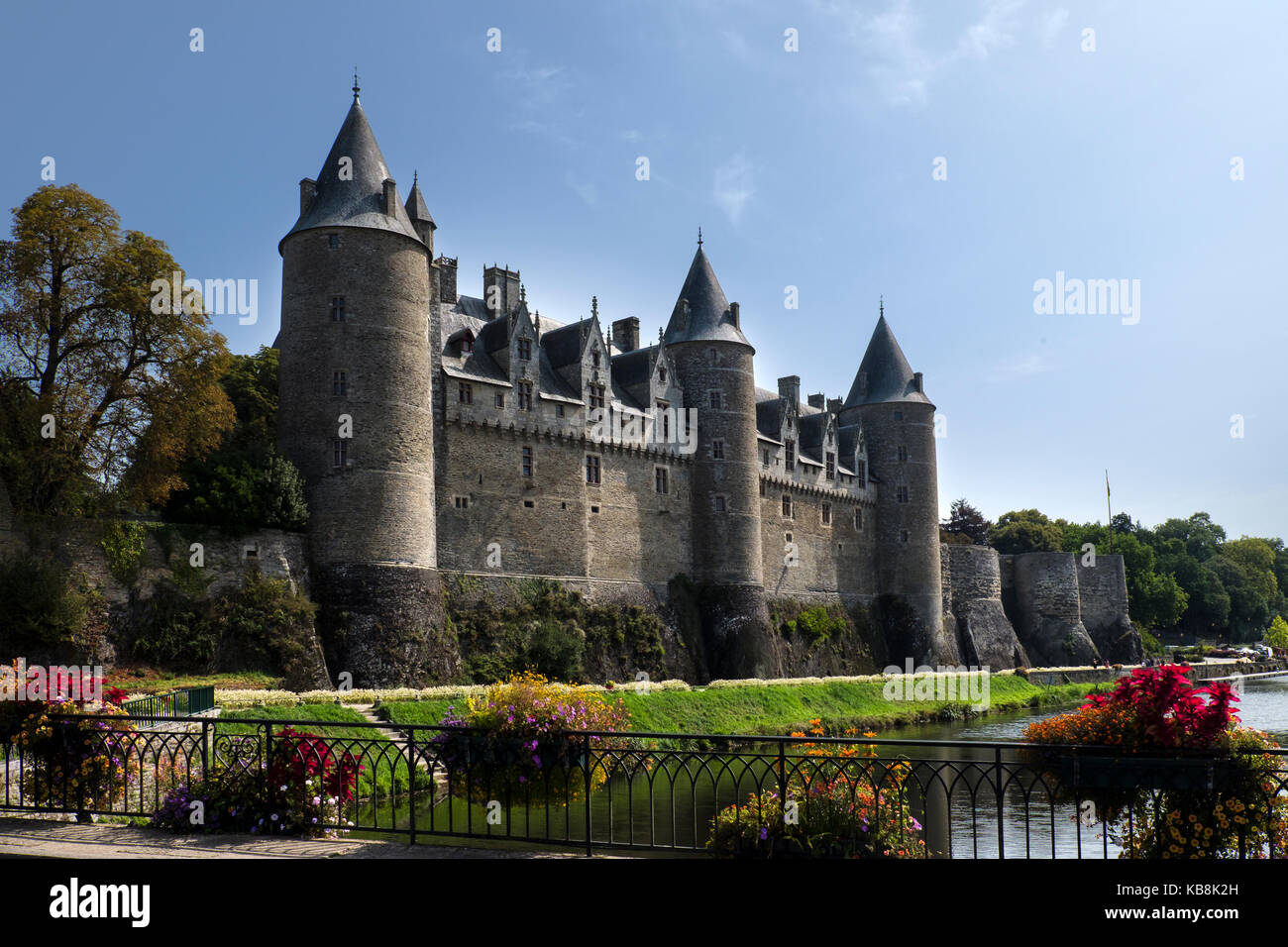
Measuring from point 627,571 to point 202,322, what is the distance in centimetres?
2151

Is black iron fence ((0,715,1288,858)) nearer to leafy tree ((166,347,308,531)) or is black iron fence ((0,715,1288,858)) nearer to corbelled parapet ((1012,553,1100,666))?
leafy tree ((166,347,308,531))

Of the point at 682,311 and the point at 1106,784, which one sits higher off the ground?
the point at 682,311

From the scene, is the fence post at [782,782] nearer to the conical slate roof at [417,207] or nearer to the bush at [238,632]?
the bush at [238,632]

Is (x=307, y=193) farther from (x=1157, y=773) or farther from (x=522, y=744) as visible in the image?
(x=1157, y=773)

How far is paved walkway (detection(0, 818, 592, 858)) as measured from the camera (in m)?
11.4

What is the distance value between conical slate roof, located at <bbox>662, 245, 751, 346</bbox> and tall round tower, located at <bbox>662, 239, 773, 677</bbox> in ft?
0.16

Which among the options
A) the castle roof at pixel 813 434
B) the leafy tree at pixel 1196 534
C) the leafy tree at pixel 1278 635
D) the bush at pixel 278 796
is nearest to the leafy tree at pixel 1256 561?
the leafy tree at pixel 1196 534

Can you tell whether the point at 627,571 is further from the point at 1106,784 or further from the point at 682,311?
the point at 1106,784

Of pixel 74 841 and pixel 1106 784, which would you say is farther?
pixel 74 841

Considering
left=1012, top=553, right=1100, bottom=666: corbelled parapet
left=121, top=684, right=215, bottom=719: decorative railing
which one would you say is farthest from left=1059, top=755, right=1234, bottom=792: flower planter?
left=1012, top=553, right=1100, bottom=666: corbelled parapet

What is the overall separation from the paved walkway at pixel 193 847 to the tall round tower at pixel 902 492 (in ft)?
175

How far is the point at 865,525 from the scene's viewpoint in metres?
65.3

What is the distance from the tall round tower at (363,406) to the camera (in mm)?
35281
